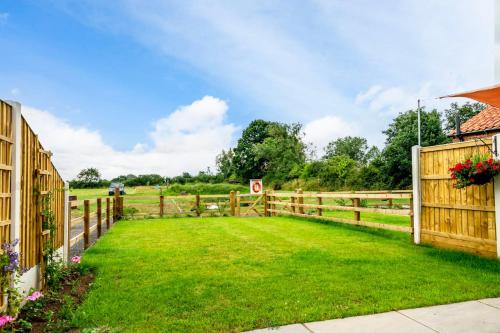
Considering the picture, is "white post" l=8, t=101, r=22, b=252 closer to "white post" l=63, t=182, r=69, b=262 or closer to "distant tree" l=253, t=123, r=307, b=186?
"white post" l=63, t=182, r=69, b=262

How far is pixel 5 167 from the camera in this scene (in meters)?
2.87

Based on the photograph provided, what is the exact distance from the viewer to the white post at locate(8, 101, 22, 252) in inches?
118

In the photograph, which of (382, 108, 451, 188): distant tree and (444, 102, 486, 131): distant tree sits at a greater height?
(444, 102, 486, 131): distant tree

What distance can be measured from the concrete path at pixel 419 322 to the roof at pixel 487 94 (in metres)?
2.17

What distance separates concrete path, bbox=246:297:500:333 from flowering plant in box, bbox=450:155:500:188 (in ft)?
7.87

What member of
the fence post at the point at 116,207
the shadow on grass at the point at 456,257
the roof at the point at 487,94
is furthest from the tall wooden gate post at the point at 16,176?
the fence post at the point at 116,207

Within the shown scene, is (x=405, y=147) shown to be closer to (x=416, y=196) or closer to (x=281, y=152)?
(x=281, y=152)

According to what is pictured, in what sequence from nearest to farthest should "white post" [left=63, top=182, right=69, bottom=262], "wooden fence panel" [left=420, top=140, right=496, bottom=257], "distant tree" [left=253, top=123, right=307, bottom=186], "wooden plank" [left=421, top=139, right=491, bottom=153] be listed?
"white post" [left=63, top=182, right=69, bottom=262], "wooden fence panel" [left=420, top=140, right=496, bottom=257], "wooden plank" [left=421, top=139, right=491, bottom=153], "distant tree" [left=253, top=123, right=307, bottom=186]

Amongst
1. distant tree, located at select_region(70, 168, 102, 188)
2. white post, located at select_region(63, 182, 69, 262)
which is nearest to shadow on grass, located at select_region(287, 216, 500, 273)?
white post, located at select_region(63, 182, 69, 262)

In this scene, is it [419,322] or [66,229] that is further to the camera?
[66,229]

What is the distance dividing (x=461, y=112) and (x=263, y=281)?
1357 inches

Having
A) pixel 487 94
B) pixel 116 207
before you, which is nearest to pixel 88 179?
pixel 116 207

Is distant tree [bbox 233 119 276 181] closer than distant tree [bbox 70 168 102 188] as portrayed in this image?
Yes

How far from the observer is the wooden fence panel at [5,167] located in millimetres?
2816
